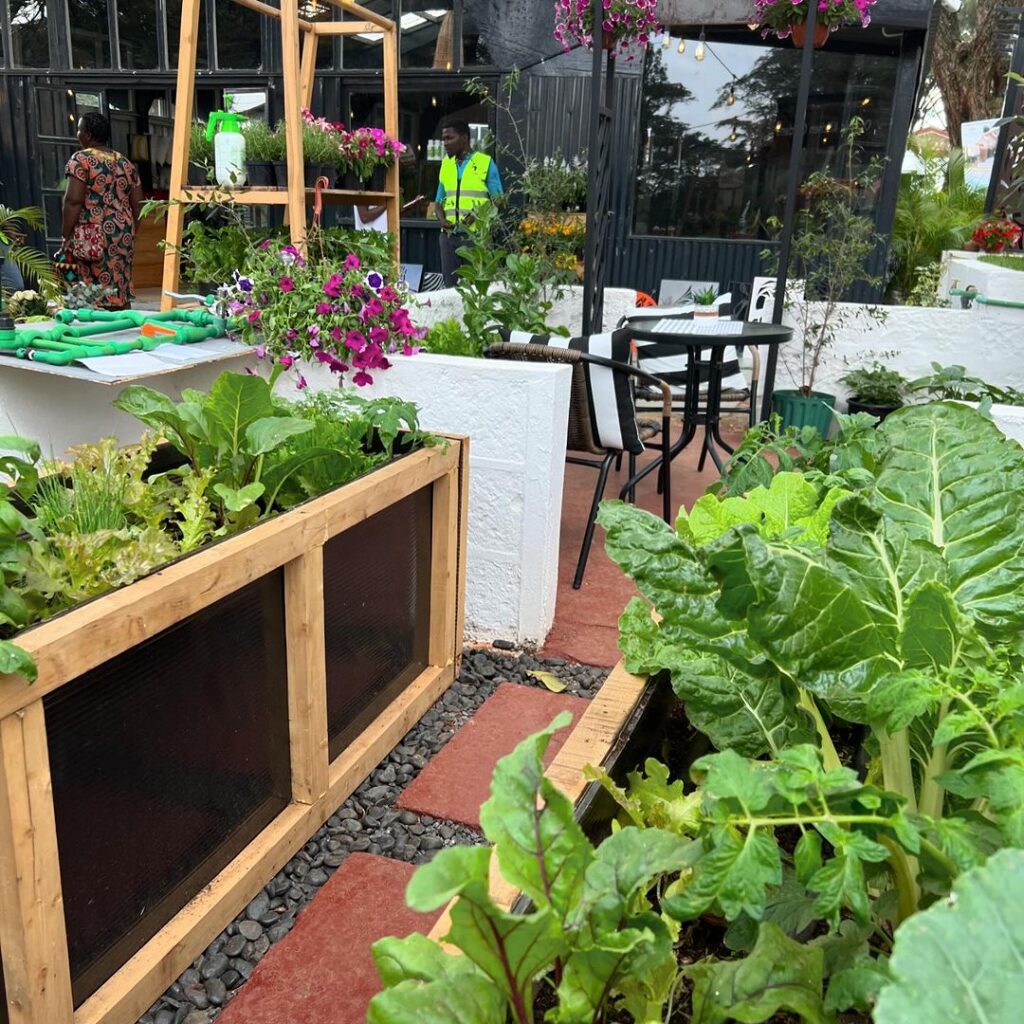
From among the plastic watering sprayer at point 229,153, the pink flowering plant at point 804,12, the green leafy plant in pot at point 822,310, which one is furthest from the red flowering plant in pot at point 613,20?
the green leafy plant in pot at point 822,310

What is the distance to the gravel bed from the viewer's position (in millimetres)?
1751

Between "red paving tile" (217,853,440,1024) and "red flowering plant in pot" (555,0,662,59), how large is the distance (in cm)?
380

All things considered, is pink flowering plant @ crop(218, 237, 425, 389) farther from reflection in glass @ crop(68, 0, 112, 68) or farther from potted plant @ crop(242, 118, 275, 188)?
reflection in glass @ crop(68, 0, 112, 68)

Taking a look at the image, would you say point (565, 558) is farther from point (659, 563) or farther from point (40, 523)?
point (659, 563)

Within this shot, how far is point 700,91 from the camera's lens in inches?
330

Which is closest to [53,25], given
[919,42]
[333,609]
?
[919,42]

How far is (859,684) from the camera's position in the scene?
919 mm

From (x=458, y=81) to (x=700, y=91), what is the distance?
7.11ft

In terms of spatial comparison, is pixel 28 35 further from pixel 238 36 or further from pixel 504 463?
pixel 504 463

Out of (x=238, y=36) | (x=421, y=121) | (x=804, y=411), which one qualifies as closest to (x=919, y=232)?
(x=804, y=411)

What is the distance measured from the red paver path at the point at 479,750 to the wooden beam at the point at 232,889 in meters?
Result: 0.15

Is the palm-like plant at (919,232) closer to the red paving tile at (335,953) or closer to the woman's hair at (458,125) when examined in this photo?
the woman's hair at (458,125)

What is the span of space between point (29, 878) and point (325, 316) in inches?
75.1

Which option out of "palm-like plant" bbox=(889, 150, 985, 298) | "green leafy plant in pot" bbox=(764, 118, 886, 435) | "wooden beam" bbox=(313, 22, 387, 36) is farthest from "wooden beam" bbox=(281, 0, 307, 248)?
"palm-like plant" bbox=(889, 150, 985, 298)
